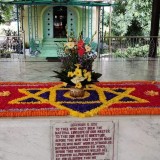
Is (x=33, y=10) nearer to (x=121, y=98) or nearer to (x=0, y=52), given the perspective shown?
(x=0, y=52)

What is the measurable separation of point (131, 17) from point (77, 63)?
11770 millimetres

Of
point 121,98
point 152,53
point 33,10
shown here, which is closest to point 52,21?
point 33,10

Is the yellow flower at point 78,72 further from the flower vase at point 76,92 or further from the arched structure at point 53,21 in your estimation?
the arched structure at point 53,21

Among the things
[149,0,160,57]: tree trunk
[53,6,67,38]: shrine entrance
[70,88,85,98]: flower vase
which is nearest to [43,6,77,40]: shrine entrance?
[53,6,67,38]: shrine entrance

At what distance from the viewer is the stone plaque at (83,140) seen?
3045 millimetres

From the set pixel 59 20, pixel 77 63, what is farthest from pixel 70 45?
pixel 59 20

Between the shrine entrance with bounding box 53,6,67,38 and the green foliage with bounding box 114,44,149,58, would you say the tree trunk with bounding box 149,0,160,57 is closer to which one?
the green foliage with bounding box 114,44,149,58

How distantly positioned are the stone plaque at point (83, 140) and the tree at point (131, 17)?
11759 mm

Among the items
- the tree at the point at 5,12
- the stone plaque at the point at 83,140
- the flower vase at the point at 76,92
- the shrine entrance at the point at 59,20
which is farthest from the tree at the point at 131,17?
the stone plaque at the point at 83,140

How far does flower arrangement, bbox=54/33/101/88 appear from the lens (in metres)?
3.21

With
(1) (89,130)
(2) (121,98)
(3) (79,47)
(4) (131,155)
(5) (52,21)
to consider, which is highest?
(5) (52,21)

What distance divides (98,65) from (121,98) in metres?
3.94

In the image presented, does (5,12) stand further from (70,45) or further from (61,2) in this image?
(70,45)

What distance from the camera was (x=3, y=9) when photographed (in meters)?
13.8
